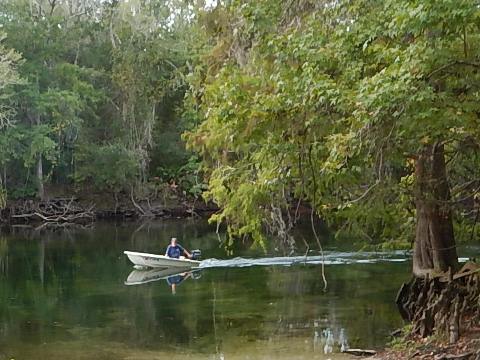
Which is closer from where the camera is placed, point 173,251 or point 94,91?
point 173,251

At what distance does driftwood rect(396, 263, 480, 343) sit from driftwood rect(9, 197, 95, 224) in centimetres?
2800

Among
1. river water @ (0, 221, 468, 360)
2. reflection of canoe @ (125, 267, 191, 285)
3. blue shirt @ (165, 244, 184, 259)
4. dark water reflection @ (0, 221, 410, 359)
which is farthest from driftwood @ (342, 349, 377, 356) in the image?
blue shirt @ (165, 244, 184, 259)

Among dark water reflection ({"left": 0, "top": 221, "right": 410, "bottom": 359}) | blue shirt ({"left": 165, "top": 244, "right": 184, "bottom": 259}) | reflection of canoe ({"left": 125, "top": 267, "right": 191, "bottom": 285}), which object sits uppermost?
blue shirt ({"left": 165, "top": 244, "right": 184, "bottom": 259})

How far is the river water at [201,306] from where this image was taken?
12133mm

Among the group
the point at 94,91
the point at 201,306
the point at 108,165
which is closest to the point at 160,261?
the point at 201,306

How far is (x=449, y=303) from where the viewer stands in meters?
10.3

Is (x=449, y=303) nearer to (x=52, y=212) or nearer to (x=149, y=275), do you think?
(x=149, y=275)

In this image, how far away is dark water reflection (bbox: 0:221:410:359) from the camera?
12094 mm

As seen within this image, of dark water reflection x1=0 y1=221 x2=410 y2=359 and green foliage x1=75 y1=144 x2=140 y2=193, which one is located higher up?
green foliage x1=75 y1=144 x2=140 y2=193

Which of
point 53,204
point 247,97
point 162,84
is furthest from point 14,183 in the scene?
point 247,97

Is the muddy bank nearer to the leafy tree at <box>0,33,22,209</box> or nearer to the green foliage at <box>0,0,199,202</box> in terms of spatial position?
the green foliage at <box>0,0,199,202</box>

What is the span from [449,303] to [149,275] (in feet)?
38.2

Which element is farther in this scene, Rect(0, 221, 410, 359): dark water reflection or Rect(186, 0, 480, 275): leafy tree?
Rect(0, 221, 410, 359): dark water reflection

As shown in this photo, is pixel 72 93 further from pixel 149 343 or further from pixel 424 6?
pixel 424 6
